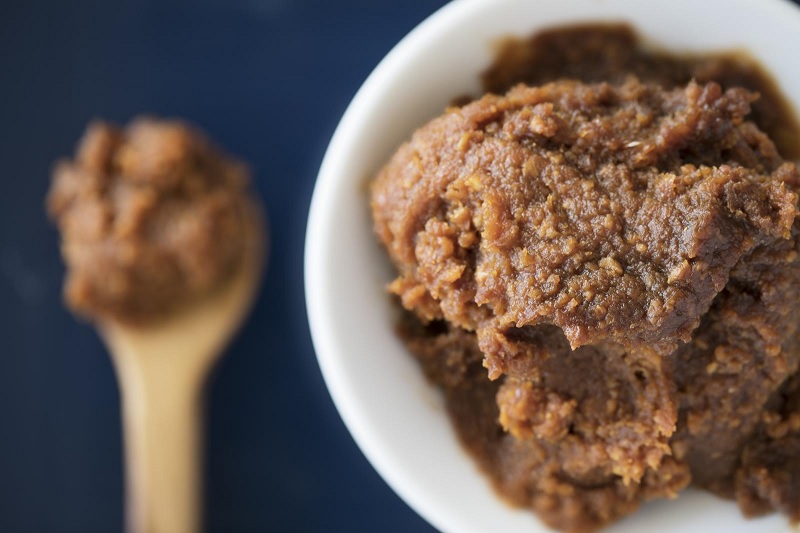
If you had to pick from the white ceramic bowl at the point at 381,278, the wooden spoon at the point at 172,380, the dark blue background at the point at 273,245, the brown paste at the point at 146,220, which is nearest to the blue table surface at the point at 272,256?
the dark blue background at the point at 273,245

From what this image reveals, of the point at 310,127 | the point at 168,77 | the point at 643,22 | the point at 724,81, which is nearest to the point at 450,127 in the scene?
the point at 643,22

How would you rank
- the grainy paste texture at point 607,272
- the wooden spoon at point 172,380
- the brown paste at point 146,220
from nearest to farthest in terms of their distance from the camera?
the grainy paste texture at point 607,272 < the brown paste at point 146,220 < the wooden spoon at point 172,380

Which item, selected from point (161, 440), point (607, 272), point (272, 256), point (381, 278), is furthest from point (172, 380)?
point (607, 272)

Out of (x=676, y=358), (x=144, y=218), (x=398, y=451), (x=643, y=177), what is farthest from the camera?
(x=144, y=218)

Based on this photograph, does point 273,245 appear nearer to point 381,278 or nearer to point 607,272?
point 381,278

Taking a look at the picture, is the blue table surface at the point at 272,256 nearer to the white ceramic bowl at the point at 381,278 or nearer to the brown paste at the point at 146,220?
the brown paste at the point at 146,220

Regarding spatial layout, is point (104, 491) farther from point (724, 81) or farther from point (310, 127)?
point (724, 81)
